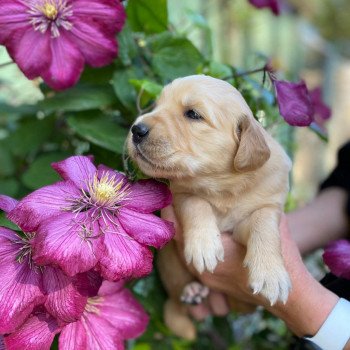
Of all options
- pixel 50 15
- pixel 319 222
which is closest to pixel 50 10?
pixel 50 15

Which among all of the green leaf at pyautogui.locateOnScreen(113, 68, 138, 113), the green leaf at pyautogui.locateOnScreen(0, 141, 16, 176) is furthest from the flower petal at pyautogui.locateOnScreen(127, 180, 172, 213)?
the green leaf at pyautogui.locateOnScreen(0, 141, 16, 176)

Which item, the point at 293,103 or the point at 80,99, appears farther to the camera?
the point at 80,99

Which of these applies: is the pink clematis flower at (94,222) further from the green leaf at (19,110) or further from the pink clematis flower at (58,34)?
the green leaf at (19,110)

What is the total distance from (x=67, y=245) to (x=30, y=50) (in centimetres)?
33

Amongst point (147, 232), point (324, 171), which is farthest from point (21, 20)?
point (324, 171)

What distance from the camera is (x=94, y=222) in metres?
0.69

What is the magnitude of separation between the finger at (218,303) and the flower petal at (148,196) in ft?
1.22

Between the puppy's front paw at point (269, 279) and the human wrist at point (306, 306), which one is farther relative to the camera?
the human wrist at point (306, 306)

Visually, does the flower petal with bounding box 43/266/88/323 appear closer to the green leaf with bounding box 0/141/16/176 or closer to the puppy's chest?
the puppy's chest

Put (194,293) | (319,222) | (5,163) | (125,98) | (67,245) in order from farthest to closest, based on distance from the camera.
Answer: (319,222), (5,163), (194,293), (125,98), (67,245)

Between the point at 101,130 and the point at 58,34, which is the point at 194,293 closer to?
the point at 101,130

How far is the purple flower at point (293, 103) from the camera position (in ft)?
2.63

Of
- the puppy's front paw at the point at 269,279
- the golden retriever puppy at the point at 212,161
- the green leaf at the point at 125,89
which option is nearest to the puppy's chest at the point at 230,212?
the golden retriever puppy at the point at 212,161

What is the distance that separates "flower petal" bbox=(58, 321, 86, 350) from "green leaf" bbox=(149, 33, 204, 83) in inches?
17.5
